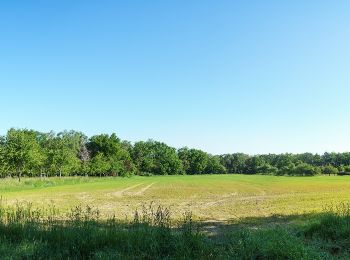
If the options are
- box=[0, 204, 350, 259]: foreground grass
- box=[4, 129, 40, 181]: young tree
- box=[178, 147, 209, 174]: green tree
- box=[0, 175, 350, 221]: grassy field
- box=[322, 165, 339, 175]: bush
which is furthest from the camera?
box=[178, 147, 209, 174]: green tree

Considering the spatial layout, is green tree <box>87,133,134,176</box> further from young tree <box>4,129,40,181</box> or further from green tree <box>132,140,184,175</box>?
young tree <box>4,129,40,181</box>

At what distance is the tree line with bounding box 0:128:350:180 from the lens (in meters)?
66.6

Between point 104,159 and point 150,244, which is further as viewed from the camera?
point 104,159

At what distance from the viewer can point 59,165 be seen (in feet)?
284

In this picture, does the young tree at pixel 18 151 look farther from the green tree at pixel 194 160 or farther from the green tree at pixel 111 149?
the green tree at pixel 194 160

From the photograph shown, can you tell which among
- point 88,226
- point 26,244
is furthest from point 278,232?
point 26,244

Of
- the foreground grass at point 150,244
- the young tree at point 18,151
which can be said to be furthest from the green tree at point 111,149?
the foreground grass at point 150,244

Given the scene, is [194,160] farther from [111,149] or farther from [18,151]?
[18,151]

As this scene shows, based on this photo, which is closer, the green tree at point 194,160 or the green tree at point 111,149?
the green tree at point 111,149

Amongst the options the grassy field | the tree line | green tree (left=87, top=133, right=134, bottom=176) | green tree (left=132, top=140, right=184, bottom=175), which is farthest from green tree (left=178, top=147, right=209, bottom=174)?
the grassy field

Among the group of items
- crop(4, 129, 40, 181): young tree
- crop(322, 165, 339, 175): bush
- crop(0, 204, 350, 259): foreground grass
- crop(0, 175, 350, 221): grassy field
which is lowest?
crop(322, 165, 339, 175): bush

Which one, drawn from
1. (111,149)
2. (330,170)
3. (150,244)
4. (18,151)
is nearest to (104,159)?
(111,149)

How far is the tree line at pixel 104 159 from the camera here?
66.6m

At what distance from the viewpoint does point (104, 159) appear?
122 m
